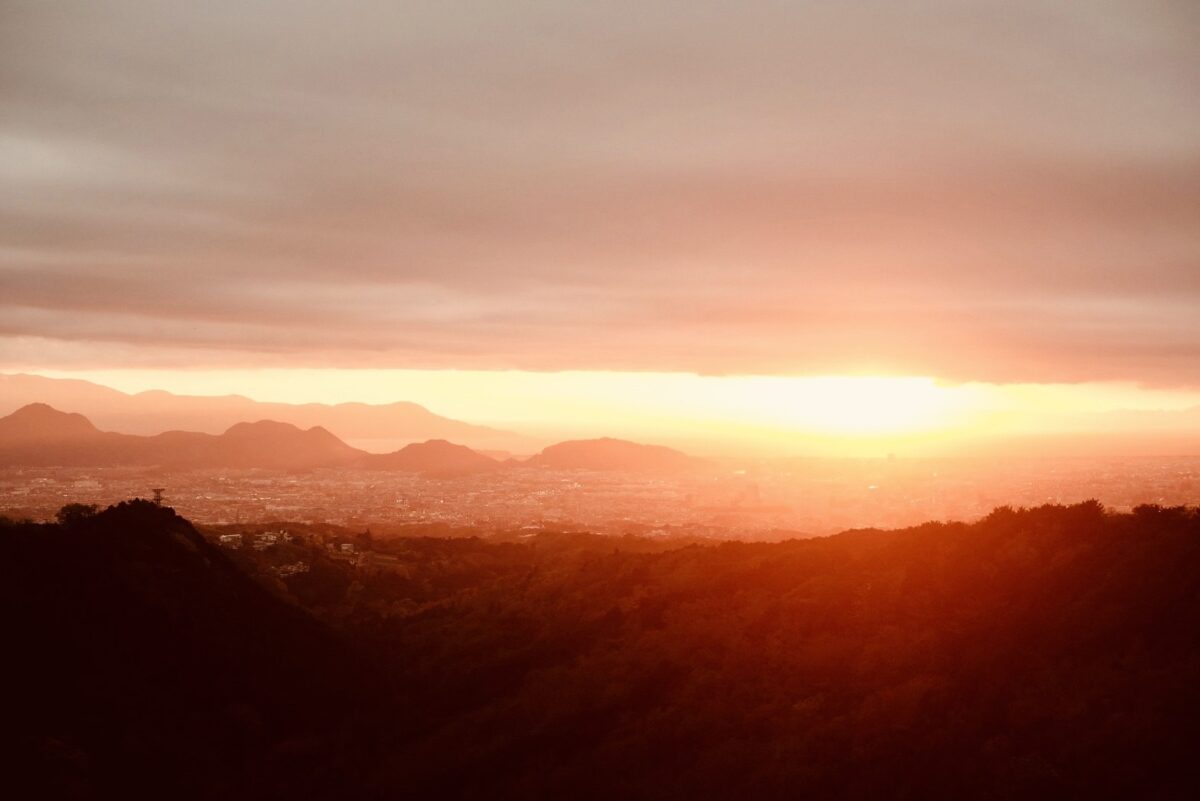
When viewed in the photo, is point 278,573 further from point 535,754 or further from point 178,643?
point 535,754

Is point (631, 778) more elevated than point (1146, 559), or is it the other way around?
point (1146, 559)

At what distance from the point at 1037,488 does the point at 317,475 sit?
5863 inches

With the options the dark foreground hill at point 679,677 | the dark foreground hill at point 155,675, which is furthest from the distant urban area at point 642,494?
the dark foreground hill at point 155,675

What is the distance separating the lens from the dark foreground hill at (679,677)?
2164cm

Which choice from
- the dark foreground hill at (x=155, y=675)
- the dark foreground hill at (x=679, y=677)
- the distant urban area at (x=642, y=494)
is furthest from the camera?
the distant urban area at (x=642, y=494)

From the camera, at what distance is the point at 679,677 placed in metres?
29.8

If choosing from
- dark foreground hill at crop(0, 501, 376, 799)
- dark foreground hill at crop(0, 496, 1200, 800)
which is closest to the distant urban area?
dark foreground hill at crop(0, 496, 1200, 800)

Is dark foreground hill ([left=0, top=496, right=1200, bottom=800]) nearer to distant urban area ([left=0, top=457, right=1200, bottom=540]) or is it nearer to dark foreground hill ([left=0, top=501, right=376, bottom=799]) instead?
dark foreground hill ([left=0, top=501, right=376, bottom=799])

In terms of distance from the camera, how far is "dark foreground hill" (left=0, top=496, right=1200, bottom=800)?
21641mm

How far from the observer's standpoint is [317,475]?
633 feet

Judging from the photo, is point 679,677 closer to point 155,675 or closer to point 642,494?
point 155,675

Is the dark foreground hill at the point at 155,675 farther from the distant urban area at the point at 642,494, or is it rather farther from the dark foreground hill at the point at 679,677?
the distant urban area at the point at 642,494

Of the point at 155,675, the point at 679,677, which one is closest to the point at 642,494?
the point at 679,677

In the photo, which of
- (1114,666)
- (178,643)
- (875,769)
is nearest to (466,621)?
(178,643)
